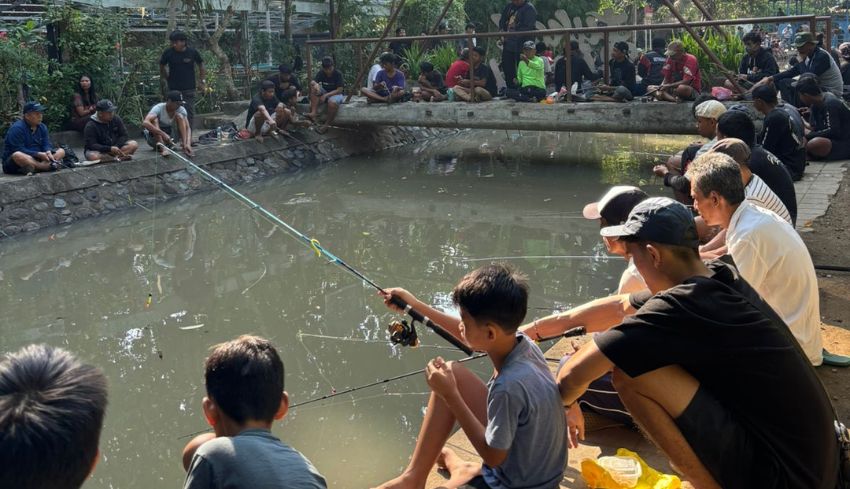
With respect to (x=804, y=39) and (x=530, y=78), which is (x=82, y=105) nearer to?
(x=530, y=78)

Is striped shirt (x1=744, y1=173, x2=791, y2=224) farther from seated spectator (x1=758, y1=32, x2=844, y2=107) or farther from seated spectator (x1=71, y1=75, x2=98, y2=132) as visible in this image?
seated spectator (x1=71, y1=75, x2=98, y2=132)

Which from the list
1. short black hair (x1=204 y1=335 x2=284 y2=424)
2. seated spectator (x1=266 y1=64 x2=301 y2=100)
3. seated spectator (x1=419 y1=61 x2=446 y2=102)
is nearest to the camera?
short black hair (x1=204 y1=335 x2=284 y2=424)

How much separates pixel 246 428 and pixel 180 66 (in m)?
10.6

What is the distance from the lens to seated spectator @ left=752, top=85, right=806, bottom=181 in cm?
692

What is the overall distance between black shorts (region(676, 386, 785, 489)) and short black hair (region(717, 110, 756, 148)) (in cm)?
304

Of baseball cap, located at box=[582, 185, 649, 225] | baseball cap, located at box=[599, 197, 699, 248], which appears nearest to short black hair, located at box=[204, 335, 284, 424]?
baseball cap, located at box=[599, 197, 699, 248]

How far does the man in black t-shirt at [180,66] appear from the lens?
461 inches

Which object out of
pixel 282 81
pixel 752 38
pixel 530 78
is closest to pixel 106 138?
pixel 282 81

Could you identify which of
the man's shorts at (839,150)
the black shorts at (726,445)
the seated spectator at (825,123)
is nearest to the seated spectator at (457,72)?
the seated spectator at (825,123)

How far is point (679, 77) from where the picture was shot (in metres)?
10.9

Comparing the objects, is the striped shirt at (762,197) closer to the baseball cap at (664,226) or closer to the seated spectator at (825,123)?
the baseball cap at (664,226)

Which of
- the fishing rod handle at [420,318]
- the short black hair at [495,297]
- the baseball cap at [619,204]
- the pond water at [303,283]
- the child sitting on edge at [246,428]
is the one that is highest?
the baseball cap at [619,204]

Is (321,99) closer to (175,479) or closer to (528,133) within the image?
(528,133)

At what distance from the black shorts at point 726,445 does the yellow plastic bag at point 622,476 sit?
50cm
